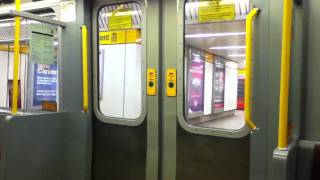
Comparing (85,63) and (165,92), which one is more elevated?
(85,63)

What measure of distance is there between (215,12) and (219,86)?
2.27 feet

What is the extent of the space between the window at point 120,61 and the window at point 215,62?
53 centimetres

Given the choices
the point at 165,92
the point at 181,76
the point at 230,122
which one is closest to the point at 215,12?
the point at 181,76

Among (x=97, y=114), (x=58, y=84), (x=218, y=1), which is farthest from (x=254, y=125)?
(x=58, y=84)

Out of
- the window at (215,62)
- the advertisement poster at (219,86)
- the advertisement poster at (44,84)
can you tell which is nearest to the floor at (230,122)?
the window at (215,62)

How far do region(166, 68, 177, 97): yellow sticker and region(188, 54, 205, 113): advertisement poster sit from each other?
0.13 metres

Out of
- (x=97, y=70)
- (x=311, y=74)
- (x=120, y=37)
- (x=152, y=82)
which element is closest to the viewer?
(x=311, y=74)

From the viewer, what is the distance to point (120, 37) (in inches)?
127

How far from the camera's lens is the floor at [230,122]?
8.60 feet

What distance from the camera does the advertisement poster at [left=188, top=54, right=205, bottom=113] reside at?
2883 mm

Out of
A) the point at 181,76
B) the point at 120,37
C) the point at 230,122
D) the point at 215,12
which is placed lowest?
the point at 230,122

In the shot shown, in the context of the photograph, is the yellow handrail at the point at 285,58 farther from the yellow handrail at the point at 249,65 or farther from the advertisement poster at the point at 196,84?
the advertisement poster at the point at 196,84

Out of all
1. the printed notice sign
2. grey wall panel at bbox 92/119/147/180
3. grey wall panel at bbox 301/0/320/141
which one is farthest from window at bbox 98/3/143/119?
grey wall panel at bbox 301/0/320/141

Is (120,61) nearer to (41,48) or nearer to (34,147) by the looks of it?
(41,48)
